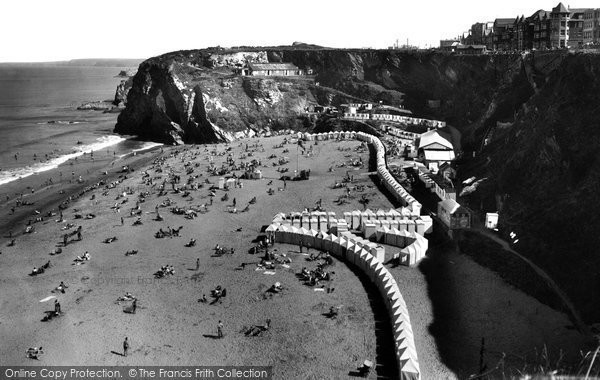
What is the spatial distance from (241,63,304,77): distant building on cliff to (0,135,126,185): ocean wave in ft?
83.5

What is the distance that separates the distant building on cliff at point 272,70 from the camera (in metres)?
98.2

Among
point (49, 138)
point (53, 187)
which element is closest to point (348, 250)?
point (53, 187)

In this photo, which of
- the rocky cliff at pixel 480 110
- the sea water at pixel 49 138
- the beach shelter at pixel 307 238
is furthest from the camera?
the sea water at pixel 49 138

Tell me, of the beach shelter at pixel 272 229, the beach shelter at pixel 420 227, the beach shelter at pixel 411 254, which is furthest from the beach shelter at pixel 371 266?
the beach shelter at pixel 272 229

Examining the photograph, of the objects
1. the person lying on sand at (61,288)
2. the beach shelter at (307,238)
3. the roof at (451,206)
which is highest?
the roof at (451,206)

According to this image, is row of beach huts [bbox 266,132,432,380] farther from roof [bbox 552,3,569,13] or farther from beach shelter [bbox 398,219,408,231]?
roof [bbox 552,3,569,13]

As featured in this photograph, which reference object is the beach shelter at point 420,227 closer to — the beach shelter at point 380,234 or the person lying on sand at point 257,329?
the beach shelter at point 380,234

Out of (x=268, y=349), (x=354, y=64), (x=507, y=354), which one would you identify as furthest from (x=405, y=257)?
(x=354, y=64)

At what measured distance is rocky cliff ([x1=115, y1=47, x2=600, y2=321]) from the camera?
33344mm

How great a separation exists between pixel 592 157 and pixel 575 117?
5.29 m

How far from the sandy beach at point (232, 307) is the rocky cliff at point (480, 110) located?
465 centimetres

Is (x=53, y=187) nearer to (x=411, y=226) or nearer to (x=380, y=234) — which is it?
(x=380, y=234)

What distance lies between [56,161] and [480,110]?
171ft

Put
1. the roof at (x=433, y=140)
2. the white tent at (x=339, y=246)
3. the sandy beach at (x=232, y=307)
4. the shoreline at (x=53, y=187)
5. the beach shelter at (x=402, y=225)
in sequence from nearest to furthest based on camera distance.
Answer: the sandy beach at (x=232, y=307), the white tent at (x=339, y=246), the beach shelter at (x=402, y=225), the shoreline at (x=53, y=187), the roof at (x=433, y=140)
